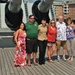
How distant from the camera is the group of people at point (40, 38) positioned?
389 inches

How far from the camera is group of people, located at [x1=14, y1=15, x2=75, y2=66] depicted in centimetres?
988

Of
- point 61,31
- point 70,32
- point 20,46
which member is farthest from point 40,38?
point 70,32

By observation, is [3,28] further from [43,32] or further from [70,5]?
[70,5]

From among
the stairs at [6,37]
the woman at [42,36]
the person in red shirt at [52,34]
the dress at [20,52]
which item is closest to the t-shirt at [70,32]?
the person in red shirt at [52,34]

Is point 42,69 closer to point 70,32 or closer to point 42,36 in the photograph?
point 42,36

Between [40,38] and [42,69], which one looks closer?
[42,69]

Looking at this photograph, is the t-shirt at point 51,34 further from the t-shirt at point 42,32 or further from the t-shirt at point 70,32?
the t-shirt at point 70,32

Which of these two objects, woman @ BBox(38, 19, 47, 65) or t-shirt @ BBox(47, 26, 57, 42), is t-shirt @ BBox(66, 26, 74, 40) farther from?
woman @ BBox(38, 19, 47, 65)

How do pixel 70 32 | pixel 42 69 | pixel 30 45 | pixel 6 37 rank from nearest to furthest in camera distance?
1. pixel 42 69
2. pixel 30 45
3. pixel 70 32
4. pixel 6 37

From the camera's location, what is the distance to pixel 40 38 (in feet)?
33.5

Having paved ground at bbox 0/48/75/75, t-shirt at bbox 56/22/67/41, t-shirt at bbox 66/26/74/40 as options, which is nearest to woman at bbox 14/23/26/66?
paved ground at bbox 0/48/75/75

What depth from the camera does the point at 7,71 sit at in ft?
29.6

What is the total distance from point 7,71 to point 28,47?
1.33 metres

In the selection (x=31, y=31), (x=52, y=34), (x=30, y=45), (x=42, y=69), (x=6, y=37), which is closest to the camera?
(x=42, y=69)
